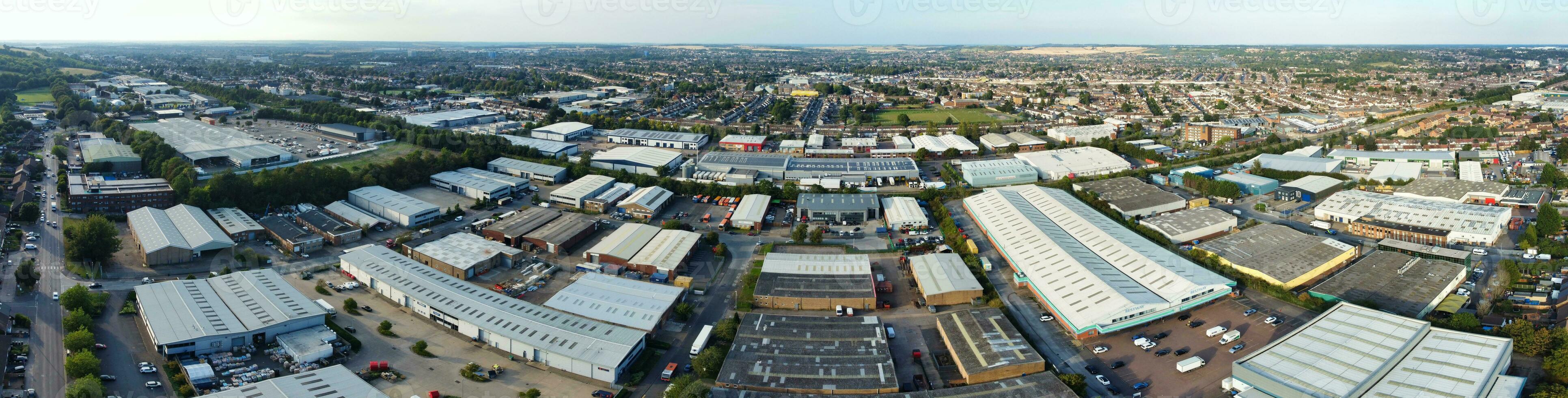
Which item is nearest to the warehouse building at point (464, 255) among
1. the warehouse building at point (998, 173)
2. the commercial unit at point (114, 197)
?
the commercial unit at point (114, 197)

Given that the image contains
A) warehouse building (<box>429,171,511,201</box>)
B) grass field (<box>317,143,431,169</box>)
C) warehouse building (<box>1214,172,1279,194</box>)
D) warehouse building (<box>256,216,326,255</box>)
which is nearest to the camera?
warehouse building (<box>256,216,326,255</box>)

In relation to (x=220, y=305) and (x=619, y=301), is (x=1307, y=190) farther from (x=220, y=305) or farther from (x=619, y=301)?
(x=220, y=305)

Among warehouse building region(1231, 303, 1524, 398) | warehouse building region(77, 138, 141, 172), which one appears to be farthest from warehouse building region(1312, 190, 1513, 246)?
warehouse building region(77, 138, 141, 172)

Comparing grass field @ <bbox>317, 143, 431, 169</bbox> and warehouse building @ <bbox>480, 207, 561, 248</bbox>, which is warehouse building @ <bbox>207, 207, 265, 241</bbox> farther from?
grass field @ <bbox>317, 143, 431, 169</bbox>

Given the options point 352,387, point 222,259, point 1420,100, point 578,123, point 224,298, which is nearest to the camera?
point 352,387

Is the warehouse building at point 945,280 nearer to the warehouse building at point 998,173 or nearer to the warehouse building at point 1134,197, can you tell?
the warehouse building at point 1134,197

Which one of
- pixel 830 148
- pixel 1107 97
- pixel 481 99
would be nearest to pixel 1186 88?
pixel 1107 97

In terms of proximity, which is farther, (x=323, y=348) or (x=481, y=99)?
(x=481, y=99)

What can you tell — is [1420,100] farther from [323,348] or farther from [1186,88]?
[323,348]
